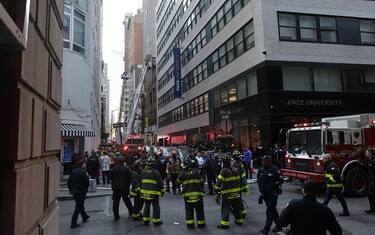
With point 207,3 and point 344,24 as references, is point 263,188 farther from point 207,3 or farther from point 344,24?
point 207,3

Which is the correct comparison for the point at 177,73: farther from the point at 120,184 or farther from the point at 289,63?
the point at 120,184

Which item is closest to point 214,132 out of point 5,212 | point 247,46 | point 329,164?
point 247,46

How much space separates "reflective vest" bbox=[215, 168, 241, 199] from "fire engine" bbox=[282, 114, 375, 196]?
5.43 m

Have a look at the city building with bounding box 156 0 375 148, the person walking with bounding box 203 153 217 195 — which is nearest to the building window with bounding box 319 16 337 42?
the city building with bounding box 156 0 375 148

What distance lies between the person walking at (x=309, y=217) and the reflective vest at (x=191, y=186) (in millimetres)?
4470

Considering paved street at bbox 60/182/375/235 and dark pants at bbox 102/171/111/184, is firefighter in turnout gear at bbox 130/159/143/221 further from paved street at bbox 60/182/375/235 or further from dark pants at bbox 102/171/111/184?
dark pants at bbox 102/171/111/184

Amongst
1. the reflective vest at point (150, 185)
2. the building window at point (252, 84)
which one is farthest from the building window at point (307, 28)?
the reflective vest at point (150, 185)

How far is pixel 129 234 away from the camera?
862cm

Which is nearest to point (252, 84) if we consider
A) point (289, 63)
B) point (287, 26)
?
point (289, 63)

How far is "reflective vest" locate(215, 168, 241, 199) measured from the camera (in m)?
9.18

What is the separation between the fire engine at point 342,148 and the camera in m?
13.7

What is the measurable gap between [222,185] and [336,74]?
72.4ft

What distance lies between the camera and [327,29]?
1110 inches

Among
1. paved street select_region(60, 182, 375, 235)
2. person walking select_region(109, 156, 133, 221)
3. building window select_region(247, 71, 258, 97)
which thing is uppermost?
building window select_region(247, 71, 258, 97)
